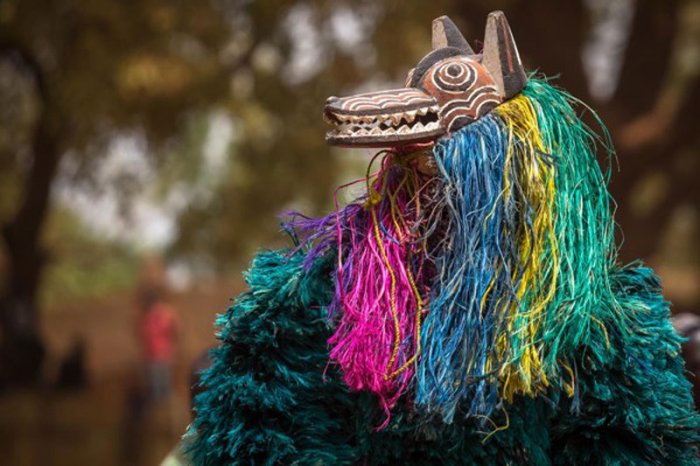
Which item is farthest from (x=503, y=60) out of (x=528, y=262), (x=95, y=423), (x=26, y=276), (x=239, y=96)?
(x=26, y=276)

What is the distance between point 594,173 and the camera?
2.44 metres

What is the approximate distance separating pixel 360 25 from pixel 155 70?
2368mm

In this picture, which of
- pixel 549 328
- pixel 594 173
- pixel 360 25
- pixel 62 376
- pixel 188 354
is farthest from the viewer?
pixel 188 354

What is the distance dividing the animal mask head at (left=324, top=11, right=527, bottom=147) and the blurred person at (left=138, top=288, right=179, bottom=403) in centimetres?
682

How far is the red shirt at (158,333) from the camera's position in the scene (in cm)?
897

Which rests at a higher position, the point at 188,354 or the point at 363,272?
the point at 188,354

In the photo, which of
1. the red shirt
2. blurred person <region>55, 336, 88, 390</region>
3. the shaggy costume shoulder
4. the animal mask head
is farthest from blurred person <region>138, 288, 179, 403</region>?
the animal mask head

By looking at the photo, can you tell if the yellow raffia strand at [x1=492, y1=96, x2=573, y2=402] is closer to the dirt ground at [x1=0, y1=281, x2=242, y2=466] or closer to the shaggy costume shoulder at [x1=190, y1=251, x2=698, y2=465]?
the shaggy costume shoulder at [x1=190, y1=251, x2=698, y2=465]

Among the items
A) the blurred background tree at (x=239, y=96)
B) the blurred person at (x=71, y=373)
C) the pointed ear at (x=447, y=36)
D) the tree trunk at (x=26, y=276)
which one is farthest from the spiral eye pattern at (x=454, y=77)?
the blurred person at (x=71, y=373)

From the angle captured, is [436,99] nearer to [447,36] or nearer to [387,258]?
[447,36]

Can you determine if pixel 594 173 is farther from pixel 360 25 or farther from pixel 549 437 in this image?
pixel 360 25

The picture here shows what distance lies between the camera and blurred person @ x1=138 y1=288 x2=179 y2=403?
8.98 meters

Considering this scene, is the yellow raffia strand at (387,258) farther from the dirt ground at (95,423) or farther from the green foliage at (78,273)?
the green foliage at (78,273)

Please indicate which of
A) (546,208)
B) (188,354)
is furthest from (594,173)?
(188,354)
